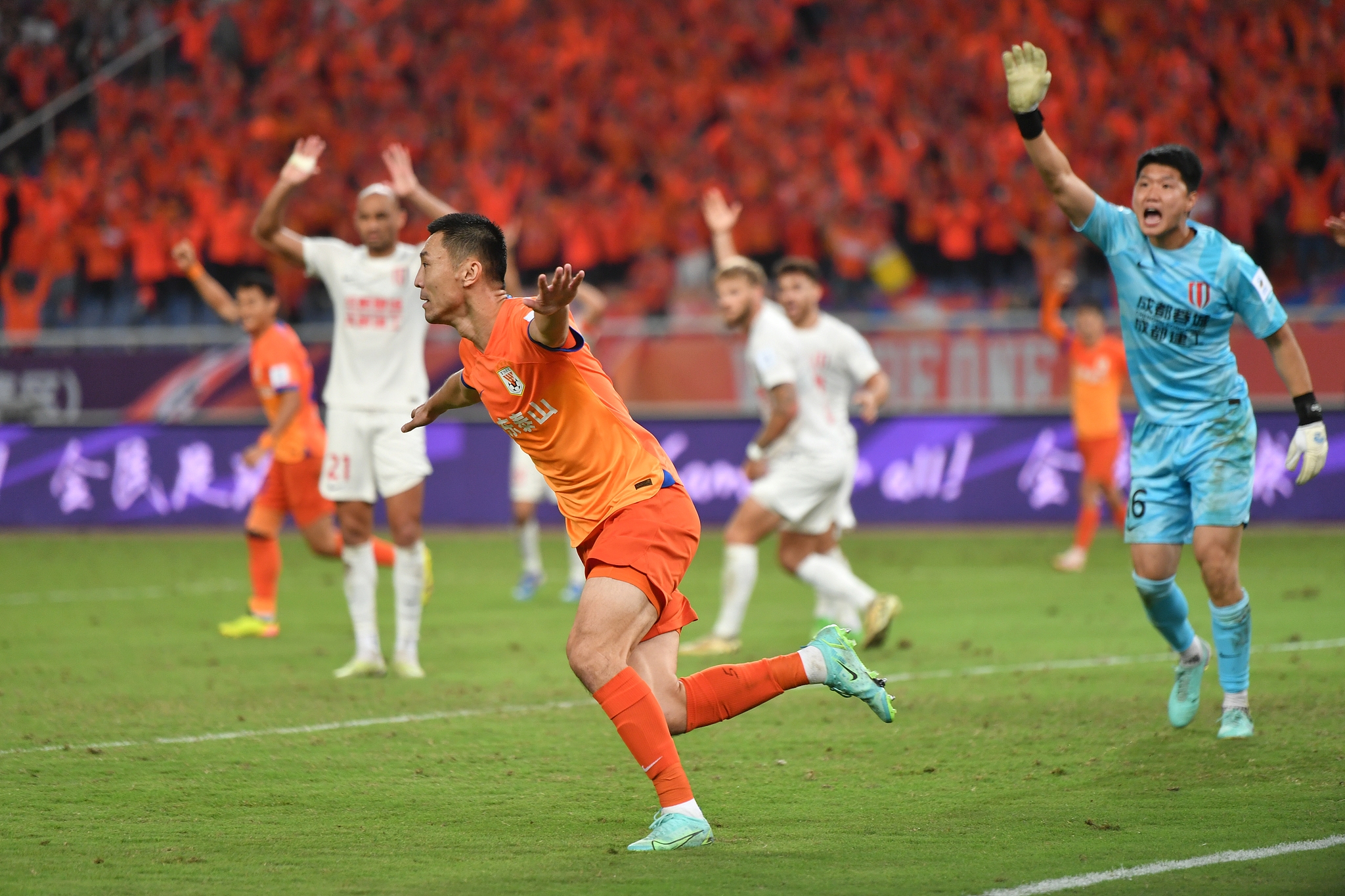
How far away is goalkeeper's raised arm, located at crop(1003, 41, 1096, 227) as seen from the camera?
616cm

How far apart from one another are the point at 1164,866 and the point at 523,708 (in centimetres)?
363

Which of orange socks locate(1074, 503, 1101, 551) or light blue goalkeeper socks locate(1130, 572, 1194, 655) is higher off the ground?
light blue goalkeeper socks locate(1130, 572, 1194, 655)

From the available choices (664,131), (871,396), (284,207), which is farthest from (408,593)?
(664,131)

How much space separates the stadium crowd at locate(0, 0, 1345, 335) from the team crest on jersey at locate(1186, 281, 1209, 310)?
12909 millimetres

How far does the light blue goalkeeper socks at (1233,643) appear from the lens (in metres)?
6.31

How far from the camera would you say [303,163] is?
27.0 feet

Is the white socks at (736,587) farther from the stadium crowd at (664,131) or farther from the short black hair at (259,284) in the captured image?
the stadium crowd at (664,131)

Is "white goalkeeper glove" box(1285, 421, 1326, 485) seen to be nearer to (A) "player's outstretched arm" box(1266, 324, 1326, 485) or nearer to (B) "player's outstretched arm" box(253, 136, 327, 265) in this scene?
(A) "player's outstretched arm" box(1266, 324, 1326, 485)

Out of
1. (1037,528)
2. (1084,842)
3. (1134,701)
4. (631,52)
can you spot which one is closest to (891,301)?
(1037,528)

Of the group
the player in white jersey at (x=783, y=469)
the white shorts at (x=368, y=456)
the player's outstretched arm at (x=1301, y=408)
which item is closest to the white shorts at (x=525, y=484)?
the player in white jersey at (x=783, y=469)

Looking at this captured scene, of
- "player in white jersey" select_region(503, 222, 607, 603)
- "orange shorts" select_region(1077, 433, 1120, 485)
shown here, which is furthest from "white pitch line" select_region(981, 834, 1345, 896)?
"orange shorts" select_region(1077, 433, 1120, 485)

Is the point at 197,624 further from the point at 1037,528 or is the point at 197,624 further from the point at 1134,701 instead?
the point at 1037,528

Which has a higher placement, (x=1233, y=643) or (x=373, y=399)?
(x=373, y=399)

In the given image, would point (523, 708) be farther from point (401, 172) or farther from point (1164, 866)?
point (1164, 866)
